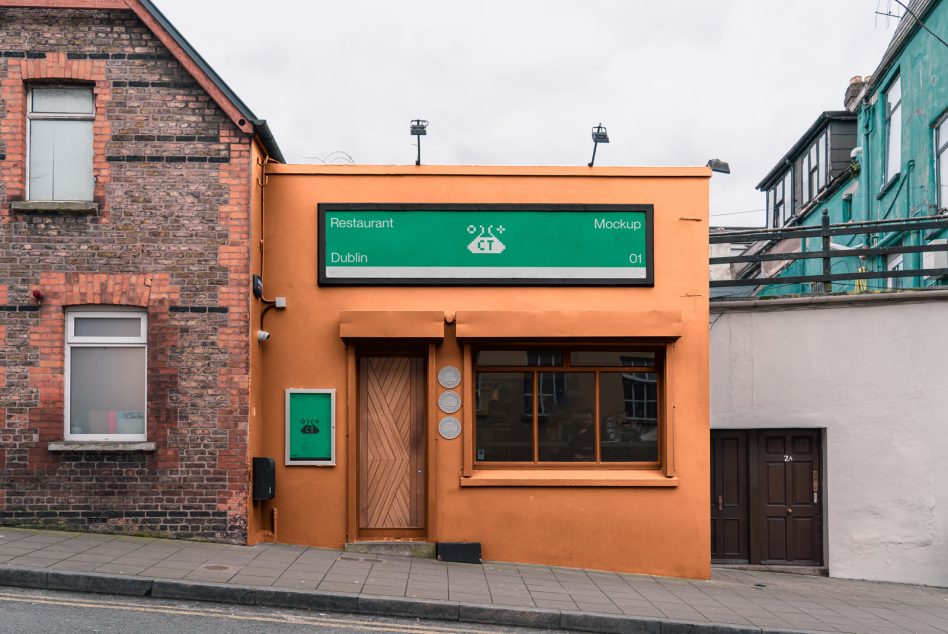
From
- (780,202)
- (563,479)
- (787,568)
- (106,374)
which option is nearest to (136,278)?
(106,374)

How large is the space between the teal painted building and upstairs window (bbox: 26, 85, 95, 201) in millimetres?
11149

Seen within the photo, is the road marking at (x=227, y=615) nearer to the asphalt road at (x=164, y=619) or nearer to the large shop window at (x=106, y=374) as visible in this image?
the asphalt road at (x=164, y=619)

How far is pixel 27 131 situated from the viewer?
1029 centimetres

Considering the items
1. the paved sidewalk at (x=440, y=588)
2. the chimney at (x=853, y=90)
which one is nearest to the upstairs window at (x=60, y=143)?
the paved sidewalk at (x=440, y=588)

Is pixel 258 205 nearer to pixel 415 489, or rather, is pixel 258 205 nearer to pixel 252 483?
pixel 252 483

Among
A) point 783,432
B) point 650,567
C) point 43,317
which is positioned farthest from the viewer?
point 783,432

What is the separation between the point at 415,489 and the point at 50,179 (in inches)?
232

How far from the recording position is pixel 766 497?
12602mm

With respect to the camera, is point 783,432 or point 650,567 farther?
point 783,432

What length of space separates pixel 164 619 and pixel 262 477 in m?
2.99

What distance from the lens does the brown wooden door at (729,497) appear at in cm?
1257

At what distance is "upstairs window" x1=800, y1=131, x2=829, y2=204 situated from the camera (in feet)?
74.6

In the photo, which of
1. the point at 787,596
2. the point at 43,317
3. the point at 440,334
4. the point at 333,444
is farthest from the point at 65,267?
the point at 787,596

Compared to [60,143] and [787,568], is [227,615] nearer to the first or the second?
[60,143]
